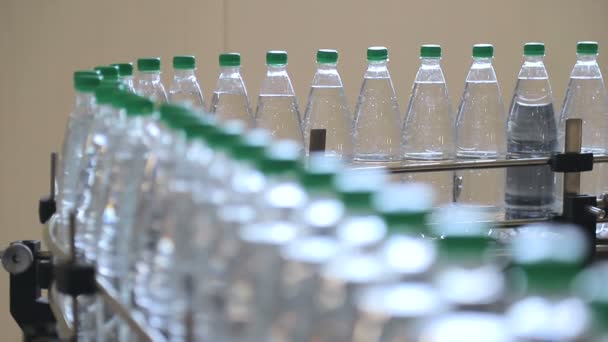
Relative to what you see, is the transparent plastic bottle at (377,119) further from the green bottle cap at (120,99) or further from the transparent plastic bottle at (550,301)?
the transparent plastic bottle at (550,301)

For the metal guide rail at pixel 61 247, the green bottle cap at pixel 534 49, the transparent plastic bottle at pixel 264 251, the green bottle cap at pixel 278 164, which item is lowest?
the metal guide rail at pixel 61 247

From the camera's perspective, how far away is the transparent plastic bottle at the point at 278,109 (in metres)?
2.09

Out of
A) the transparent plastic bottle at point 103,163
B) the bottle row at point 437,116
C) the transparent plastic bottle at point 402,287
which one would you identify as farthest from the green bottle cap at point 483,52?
the transparent plastic bottle at point 402,287

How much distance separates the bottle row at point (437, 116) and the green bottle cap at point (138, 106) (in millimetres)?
886

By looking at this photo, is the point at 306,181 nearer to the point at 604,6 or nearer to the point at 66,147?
the point at 66,147

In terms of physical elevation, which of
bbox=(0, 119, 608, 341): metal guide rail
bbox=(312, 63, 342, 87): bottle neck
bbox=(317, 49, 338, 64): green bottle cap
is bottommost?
bbox=(0, 119, 608, 341): metal guide rail

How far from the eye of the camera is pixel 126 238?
109 centimetres

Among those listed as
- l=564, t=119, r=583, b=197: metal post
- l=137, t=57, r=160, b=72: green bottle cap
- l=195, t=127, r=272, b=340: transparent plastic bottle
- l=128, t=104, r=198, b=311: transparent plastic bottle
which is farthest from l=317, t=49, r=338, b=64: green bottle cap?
l=195, t=127, r=272, b=340: transparent plastic bottle

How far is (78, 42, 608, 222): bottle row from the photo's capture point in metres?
2.11

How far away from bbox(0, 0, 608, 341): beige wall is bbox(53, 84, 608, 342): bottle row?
2.04 metres

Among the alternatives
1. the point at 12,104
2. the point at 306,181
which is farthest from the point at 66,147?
the point at 12,104

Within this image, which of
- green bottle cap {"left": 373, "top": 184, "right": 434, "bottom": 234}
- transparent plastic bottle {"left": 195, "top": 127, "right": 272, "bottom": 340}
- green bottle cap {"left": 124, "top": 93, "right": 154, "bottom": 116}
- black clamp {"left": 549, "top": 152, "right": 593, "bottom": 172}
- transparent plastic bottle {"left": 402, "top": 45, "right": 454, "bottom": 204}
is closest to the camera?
green bottle cap {"left": 373, "top": 184, "right": 434, "bottom": 234}

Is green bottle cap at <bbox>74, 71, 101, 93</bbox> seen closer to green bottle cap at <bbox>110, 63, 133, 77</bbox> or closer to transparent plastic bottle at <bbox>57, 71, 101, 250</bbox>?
transparent plastic bottle at <bbox>57, 71, 101, 250</bbox>

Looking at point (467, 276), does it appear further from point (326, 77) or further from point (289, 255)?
point (326, 77)
